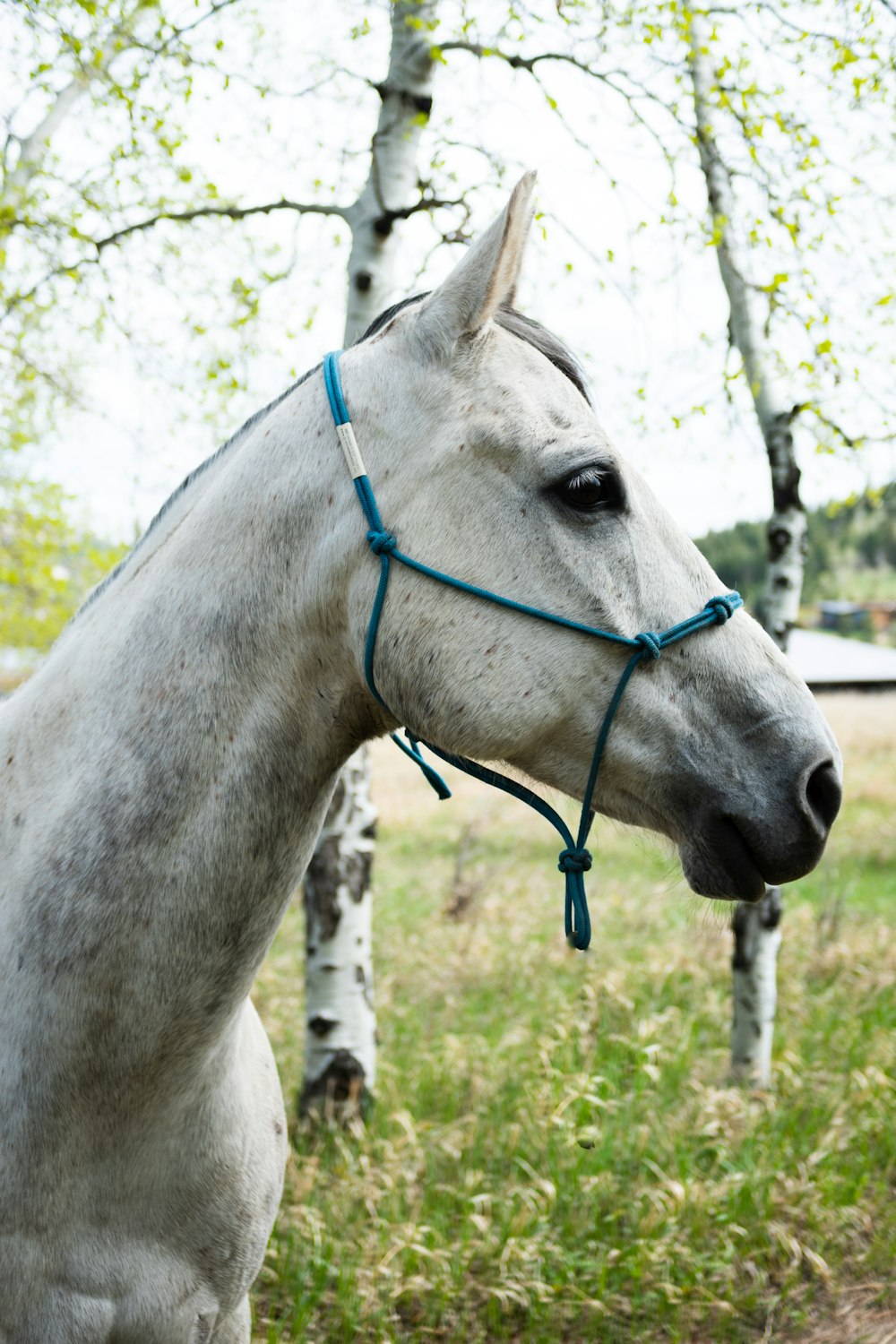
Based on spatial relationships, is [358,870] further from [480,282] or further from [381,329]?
[480,282]

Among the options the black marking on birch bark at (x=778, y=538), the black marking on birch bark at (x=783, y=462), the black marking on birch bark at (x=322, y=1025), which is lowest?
the black marking on birch bark at (x=322, y=1025)

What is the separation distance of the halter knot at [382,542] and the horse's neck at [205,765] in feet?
0.17

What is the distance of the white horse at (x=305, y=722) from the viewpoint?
1468 millimetres

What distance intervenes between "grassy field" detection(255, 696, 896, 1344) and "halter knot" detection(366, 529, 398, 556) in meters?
0.63

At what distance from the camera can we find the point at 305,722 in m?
1.52

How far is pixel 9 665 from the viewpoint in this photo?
44.9ft

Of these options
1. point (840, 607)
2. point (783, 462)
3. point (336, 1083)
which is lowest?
point (336, 1083)

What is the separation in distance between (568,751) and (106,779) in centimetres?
76

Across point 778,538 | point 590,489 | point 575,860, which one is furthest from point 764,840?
point 778,538

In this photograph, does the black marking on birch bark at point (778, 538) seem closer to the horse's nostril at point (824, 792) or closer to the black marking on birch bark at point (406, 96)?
the black marking on birch bark at point (406, 96)

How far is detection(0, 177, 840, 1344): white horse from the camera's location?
4.82ft

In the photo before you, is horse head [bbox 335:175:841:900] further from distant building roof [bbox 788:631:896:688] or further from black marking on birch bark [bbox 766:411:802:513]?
distant building roof [bbox 788:631:896:688]

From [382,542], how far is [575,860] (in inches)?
24.6

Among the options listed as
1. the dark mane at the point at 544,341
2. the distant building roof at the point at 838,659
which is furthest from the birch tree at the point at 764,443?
the distant building roof at the point at 838,659
